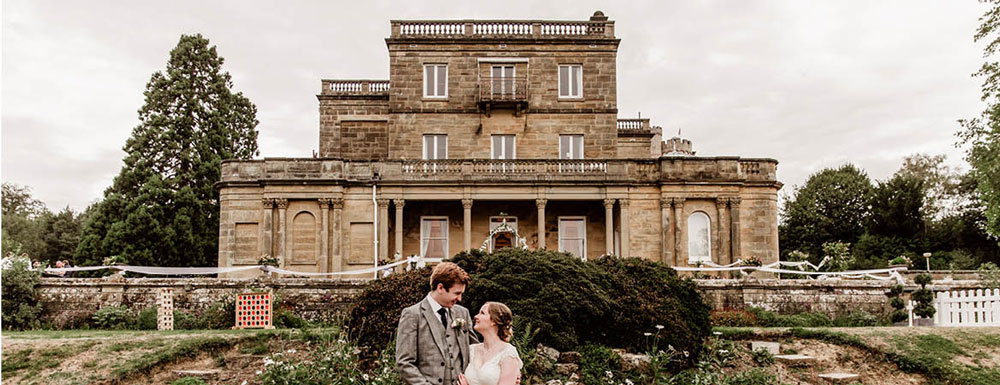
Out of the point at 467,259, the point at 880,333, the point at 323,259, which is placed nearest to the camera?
the point at 467,259

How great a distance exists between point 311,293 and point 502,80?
16439 mm

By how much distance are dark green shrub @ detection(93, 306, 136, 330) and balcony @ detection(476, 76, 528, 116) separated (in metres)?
17.2

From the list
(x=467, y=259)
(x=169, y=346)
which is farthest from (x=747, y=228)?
(x=169, y=346)

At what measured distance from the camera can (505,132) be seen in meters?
32.4

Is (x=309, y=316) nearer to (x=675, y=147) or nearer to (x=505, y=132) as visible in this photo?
(x=505, y=132)

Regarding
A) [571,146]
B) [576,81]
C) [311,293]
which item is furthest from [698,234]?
[311,293]

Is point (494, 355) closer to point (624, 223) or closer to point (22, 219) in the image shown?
point (624, 223)

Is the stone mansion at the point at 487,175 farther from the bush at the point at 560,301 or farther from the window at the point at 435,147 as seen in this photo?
the bush at the point at 560,301

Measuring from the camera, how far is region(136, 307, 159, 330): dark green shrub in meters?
17.6

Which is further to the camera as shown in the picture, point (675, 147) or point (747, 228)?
point (675, 147)

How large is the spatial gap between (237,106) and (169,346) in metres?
28.1

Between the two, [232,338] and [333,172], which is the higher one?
[333,172]

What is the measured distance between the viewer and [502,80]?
32531mm

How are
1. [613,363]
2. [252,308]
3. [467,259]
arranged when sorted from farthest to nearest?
[252,308] < [467,259] < [613,363]
